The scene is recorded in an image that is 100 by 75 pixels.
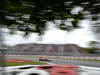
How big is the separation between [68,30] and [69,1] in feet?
0.70

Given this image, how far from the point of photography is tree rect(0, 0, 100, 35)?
154 centimetres

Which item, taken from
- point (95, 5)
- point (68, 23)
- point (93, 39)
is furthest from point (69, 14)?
point (93, 39)

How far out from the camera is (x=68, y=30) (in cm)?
172

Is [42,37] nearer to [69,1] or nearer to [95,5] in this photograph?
[69,1]

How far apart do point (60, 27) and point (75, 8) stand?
219 mm

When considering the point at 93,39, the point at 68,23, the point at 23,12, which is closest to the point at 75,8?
the point at 68,23

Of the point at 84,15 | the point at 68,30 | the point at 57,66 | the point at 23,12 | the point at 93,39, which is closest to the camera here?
the point at 93,39

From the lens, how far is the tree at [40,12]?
1541 millimetres

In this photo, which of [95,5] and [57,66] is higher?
[95,5]

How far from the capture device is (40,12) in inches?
69.2

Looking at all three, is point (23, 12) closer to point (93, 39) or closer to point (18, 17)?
point (18, 17)

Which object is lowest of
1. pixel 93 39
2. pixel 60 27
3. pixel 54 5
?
pixel 93 39

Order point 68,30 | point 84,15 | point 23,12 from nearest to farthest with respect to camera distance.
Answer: point 84,15 < point 68,30 < point 23,12

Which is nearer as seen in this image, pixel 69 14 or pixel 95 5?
pixel 95 5
